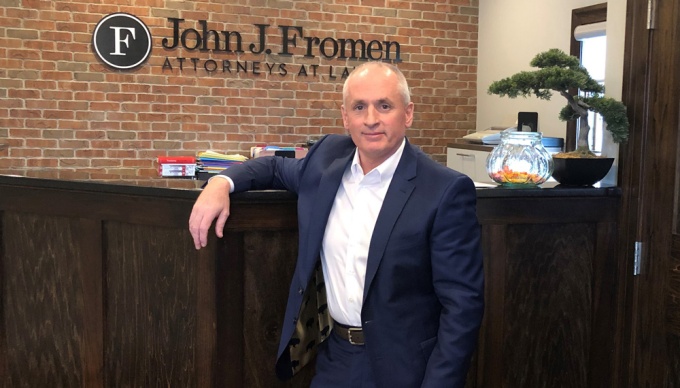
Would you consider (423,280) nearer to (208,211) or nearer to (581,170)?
(208,211)

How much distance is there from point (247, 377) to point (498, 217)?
96cm

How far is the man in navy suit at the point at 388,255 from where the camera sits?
1905mm

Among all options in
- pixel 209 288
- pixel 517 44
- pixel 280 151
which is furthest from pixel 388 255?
pixel 517 44

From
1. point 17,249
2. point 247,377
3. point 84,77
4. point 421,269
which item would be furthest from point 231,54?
point 421,269

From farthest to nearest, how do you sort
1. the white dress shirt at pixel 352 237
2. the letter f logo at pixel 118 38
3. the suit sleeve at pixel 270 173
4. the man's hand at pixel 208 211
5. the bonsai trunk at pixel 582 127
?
the letter f logo at pixel 118 38, the bonsai trunk at pixel 582 127, the suit sleeve at pixel 270 173, the man's hand at pixel 208 211, the white dress shirt at pixel 352 237

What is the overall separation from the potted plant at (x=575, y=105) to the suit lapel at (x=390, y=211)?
1.03 meters

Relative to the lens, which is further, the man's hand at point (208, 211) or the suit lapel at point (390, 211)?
the man's hand at point (208, 211)

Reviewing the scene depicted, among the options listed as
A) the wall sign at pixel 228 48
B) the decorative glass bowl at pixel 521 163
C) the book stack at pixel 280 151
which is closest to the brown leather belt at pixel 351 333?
the decorative glass bowl at pixel 521 163

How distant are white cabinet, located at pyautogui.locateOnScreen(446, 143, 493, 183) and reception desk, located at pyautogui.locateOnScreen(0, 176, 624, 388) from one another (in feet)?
8.89

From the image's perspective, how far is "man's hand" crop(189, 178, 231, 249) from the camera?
2178 millimetres

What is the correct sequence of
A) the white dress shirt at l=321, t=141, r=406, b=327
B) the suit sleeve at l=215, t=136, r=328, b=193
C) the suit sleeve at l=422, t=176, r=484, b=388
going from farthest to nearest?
the suit sleeve at l=215, t=136, r=328, b=193, the white dress shirt at l=321, t=141, r=406, b=327, the suit sleeve at l=422, t=176, r=484, b=388

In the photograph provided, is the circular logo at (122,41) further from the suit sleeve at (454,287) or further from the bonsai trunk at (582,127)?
the suit sleeve at (454,287)

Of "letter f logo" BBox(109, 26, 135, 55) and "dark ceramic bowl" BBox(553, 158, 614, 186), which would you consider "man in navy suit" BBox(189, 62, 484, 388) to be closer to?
"dark ceramic bowl" BBox(553, 158, 614, 186)

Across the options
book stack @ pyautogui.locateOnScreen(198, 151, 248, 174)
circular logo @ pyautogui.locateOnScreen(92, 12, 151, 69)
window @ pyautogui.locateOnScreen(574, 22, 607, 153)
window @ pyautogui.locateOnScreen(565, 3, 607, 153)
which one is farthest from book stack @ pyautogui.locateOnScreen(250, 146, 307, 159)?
window @ pyautogui.locateOnScreen(574, 22, 607, 153)
